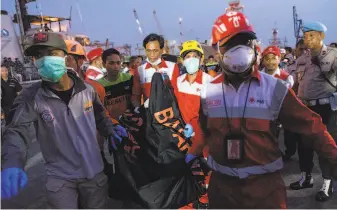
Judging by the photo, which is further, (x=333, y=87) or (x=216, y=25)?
(x=333, y=87)

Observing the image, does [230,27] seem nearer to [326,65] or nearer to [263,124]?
[263,124]

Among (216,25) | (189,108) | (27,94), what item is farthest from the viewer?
(189,108)

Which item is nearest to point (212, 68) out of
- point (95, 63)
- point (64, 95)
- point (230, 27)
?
point (95, 63)

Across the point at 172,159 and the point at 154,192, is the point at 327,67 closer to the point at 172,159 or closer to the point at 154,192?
the point at 172,159

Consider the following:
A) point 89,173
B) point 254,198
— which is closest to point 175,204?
point 89,173

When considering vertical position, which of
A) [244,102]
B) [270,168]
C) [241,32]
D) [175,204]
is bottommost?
[175,204]

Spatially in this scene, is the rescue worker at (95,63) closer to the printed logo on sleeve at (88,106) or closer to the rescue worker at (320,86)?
the printed logo on sleeve at (88,106)

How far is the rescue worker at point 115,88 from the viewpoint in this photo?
4.42m

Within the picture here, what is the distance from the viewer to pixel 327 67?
13.8 ft

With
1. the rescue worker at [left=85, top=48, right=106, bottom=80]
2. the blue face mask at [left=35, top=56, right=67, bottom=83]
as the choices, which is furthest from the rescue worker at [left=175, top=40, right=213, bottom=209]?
the rescue worker at [left=85, top=48, right=106, bottom=80]

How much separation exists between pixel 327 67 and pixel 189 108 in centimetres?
184

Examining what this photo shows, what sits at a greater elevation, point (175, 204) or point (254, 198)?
point (254, 198)

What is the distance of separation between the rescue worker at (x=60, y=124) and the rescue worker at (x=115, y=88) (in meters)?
1.61

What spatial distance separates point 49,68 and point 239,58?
1.50 metres
